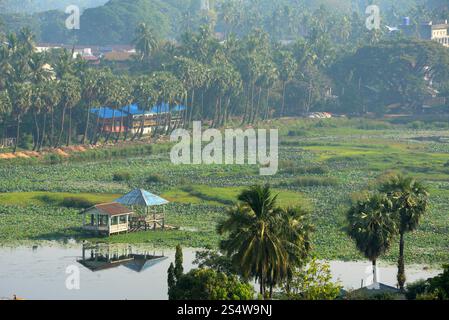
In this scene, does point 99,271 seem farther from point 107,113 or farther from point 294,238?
point 107,113

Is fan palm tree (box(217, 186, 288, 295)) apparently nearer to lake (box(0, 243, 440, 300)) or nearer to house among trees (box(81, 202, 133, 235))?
lake (box(0, 243, 440, 300))

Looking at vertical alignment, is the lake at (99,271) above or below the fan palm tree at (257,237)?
below

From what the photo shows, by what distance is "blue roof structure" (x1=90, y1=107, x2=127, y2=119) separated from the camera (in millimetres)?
150025

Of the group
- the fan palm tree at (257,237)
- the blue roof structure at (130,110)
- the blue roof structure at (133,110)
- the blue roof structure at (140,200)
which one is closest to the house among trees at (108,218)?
the blue roof structure at (140,200)

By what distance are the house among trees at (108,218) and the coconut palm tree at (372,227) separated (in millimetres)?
25396

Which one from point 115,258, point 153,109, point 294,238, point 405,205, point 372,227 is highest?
point 153,109

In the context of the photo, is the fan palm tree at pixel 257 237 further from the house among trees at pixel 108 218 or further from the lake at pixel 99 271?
the house among trees at pixel 108 218

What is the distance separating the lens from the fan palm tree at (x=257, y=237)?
5194 cm

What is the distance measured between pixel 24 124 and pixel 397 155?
4542cm

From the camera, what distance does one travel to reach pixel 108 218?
84938 millimetres

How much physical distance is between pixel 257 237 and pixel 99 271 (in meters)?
23.4

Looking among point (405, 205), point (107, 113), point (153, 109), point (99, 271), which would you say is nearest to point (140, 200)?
point (99, 271)

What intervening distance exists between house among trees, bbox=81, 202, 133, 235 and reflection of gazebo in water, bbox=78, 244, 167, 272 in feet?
12.1
